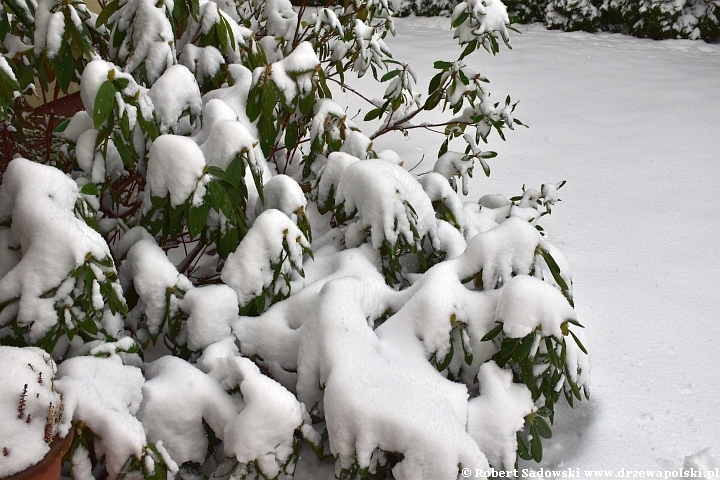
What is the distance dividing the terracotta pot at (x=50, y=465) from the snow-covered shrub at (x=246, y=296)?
0.08 ft

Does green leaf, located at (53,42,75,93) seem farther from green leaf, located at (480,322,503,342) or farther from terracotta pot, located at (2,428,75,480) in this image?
green leaf, located at (480,322,503,342)

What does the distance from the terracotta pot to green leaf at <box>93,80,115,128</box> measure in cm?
54

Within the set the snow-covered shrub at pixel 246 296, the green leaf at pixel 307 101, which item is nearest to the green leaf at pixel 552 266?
the snow-covered shrub at pixel 246 296

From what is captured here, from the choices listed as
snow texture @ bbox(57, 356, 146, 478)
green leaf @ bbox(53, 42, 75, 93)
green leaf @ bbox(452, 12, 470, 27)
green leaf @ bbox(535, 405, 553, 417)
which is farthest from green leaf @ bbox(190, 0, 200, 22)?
green leaf @ bbox(535, 405, 553, 417)

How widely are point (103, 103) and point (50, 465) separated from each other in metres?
0.62

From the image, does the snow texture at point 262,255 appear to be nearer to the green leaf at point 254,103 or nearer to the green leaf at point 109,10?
the green leaf at point 254,103

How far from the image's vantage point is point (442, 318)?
3.88 ft

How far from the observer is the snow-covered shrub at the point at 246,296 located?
1.01 m

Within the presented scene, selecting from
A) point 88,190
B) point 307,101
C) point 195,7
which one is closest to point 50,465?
point 88,190

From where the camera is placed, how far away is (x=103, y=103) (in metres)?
1.06

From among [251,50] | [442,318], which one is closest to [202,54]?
[251,50]

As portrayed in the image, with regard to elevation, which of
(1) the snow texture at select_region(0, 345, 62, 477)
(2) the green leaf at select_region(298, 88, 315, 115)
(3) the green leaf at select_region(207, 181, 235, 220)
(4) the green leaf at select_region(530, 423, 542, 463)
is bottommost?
(4) the green leaf at select_region(530, 423, 542, 463)

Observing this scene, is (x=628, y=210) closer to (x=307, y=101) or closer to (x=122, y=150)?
(x=307, y=101)

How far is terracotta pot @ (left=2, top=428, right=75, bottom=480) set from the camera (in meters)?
Result: 0.79
